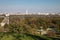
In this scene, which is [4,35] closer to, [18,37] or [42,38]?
[18,37]

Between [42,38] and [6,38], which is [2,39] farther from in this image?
[42,38]

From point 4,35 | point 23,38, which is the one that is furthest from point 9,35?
point 23,38

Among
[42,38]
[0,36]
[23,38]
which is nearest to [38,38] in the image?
[42,38]

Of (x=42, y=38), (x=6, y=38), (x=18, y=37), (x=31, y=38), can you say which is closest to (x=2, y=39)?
(x=6, y=38)

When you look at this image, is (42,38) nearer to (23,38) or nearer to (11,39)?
(23,38)

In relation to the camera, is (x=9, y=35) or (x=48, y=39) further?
(x=9, y=35)

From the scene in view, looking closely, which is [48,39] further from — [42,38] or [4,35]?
[4,35]
